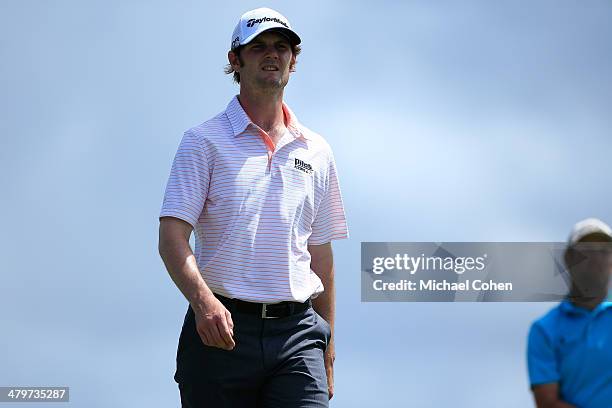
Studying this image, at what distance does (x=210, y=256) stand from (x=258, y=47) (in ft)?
3.29

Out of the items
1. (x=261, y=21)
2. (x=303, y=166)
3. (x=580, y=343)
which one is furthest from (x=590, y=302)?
(x=261, y=21)

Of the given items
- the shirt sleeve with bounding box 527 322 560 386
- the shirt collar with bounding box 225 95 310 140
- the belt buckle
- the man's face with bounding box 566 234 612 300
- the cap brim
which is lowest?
the shirt sleeve with bounding box 527 322 560 386

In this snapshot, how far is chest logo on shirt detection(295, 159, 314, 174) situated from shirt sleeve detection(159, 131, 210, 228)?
1.39 feet

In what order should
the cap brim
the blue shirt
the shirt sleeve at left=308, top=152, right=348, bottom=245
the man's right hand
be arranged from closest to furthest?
the blue shirt
the man's right hand
the cap brim
the shirt sleeve at left=308, top=152, right=348, bottom=245

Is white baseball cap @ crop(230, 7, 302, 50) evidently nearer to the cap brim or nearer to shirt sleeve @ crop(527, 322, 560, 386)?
the cap brim

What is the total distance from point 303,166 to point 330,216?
333mm

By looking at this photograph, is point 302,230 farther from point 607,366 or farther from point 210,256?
point 607,366

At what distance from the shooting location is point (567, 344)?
402 centimetres

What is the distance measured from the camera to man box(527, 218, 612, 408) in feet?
13.1

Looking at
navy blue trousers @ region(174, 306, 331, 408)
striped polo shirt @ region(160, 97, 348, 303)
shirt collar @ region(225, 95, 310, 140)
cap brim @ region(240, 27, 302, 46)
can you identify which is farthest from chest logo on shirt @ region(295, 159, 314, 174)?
navy blue trousers @ region(174, 306, 331, 408)

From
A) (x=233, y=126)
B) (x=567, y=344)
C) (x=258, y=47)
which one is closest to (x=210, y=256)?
(x=233, y=126)

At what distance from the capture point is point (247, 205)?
5277mm

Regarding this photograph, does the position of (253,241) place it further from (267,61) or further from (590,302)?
(590,302)

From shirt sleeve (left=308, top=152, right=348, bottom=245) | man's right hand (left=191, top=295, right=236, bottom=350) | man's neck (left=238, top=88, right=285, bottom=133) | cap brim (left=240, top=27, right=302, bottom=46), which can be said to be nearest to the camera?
man's right hand (left=191, top=295, right=236, bottom=350)
